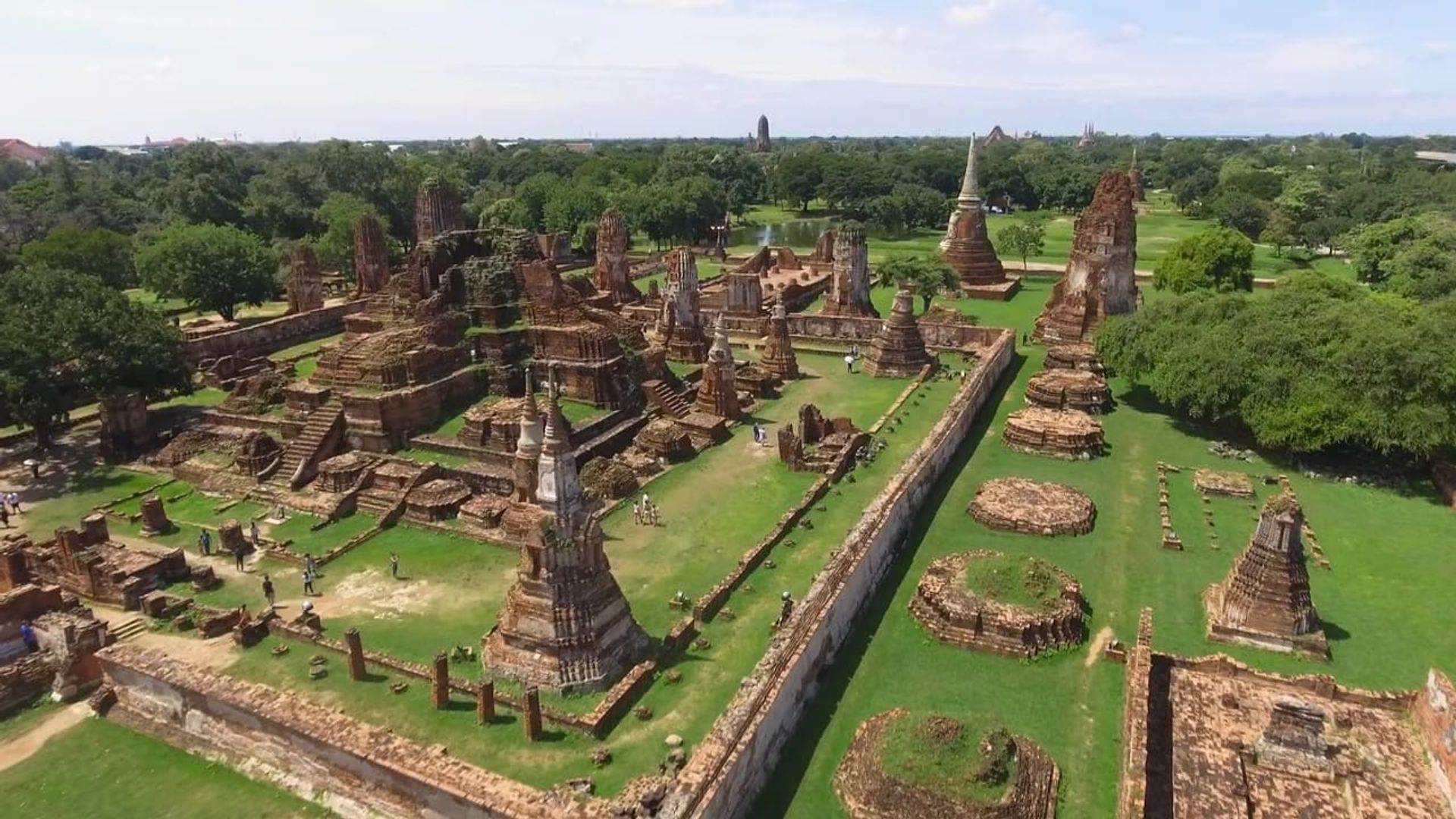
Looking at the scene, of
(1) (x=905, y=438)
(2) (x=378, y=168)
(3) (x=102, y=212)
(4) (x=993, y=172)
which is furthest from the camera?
(4) (x=993, y=172)

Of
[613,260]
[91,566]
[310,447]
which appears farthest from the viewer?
[613,260]

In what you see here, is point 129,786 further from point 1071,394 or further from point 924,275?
point 924,275

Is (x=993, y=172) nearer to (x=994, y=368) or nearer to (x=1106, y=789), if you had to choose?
(x=994, y=368)

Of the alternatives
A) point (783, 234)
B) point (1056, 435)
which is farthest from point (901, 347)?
point (783, 234)

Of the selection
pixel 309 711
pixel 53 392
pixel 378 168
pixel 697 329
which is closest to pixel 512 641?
pixel 309 711

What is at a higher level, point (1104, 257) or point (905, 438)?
point (1104, 257)

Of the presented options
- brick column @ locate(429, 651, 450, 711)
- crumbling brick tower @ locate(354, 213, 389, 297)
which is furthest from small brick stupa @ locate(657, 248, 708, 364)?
brick column @ locate(429, 651, 450, 711)
